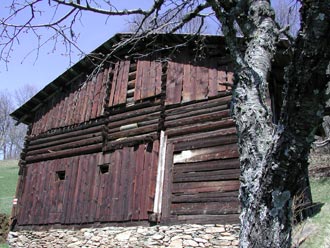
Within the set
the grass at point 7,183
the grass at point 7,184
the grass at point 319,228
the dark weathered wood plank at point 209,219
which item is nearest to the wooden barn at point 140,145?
the dark weathered wood plank at point 209,219

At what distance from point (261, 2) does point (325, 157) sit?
21.7 metres

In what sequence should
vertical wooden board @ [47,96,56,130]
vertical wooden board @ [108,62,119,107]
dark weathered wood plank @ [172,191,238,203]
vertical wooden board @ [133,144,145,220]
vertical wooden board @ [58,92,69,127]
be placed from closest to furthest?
1. dark weathered wood plank @ [172,191,238,203]
2. vertical wooden board @ [133,144,145,220]
3. vertical wooden board @ [108,62,119,107]
4. vertical wooden board @ [58,92,69,127]
5. vertical wooden board @ [47,96,56,130]

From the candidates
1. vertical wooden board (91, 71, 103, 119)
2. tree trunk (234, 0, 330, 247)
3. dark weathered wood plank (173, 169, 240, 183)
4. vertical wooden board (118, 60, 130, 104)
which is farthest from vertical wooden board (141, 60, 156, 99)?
tree trunk (234, 0, 330, 247)

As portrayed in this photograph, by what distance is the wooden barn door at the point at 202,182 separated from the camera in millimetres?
8680

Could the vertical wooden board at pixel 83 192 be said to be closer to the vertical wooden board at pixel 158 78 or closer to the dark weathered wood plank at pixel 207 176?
the vertical wooden board at pixel 158 78

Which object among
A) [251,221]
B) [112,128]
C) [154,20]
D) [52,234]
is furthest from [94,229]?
[251,221]

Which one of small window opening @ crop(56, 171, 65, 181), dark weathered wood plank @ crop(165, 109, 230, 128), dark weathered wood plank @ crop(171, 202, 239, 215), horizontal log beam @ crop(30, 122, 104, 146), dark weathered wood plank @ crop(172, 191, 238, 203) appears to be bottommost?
dark weathered wood plank @ crop(171, 202, 239, 215)

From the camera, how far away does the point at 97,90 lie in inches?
503

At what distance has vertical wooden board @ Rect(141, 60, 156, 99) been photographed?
439 inches

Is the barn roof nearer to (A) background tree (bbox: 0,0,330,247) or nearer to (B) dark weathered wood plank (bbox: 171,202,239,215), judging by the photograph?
(B) dark weathered wood plank (bbox: 171,202,239,215)

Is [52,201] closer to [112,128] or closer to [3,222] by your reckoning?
[112,128]

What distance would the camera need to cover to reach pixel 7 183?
1178 inches

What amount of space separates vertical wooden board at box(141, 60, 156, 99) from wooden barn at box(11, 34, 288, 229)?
35 mm

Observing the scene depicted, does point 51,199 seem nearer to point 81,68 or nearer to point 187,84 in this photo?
point 81,68
